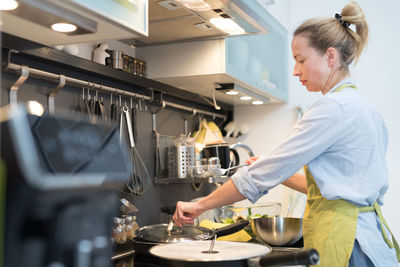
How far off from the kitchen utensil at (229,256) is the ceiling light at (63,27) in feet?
1.75

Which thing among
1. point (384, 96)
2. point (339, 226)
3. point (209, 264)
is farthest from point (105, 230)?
point (384, 96)

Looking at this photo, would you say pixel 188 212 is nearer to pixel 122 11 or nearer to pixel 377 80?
pixel 122 11

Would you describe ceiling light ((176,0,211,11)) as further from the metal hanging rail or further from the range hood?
the metal hanging rail

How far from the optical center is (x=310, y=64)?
52.6 inches

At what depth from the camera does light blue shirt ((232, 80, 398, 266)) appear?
1.17m

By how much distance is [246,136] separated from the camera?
9.16 feet

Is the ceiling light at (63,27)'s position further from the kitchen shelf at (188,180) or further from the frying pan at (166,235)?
the kitchen shelf at (188,180)

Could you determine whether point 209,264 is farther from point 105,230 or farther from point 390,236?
point 390,236

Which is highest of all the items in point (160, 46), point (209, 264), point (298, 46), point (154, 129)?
point (160, 46)

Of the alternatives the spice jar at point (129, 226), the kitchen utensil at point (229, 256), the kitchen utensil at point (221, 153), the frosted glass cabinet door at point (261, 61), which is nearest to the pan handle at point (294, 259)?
the kitchen utensil at point (229, 256)

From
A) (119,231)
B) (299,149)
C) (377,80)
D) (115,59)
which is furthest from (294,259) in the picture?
(377,80)

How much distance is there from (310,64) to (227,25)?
42cm

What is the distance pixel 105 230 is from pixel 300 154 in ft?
2.35

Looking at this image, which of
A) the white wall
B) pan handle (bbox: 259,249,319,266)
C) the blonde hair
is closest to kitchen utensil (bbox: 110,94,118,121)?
the blonde hair
